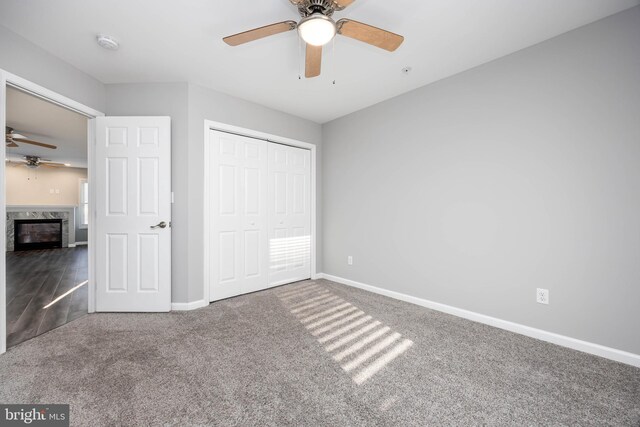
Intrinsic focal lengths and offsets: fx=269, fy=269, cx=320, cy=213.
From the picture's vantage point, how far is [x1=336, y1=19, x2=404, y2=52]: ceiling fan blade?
1.75 meters

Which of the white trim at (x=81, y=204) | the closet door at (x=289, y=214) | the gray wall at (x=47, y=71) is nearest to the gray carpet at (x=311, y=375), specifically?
the closet door at (x=289, y=214)

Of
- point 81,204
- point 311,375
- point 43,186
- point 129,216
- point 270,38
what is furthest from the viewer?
point 81,204

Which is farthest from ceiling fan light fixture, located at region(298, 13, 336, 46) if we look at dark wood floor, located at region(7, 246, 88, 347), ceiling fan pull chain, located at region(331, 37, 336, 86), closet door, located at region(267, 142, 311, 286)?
dark wood floor, located at region(7, 246, 88, 347)

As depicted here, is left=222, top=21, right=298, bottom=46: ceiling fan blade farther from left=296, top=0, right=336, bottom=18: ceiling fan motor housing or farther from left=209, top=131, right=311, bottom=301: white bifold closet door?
left=209, top=131, right=311, bottom=301: white bifold closet door

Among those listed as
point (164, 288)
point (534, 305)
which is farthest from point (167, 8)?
point (534, 305)

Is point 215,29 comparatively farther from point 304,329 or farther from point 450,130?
point 304,329

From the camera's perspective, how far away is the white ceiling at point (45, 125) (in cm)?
356

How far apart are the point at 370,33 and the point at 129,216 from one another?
115 inches

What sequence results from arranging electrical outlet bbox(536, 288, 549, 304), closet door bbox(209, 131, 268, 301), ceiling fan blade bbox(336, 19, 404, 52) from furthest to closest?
closet door bbox(209, 131, 268, 301)
electrical outlet bbox(536, 288, 549, 304)
ceiling fan blade bbox(336, 19, 404, 52)

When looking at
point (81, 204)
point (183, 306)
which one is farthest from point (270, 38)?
point (81, 204)

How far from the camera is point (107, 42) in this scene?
2275 mm

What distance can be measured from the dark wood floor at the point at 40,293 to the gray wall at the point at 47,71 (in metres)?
2.20

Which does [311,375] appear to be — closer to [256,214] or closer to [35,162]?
[256,214]

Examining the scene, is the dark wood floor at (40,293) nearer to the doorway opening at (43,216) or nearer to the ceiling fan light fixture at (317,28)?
the doorway opening at (43,216)
